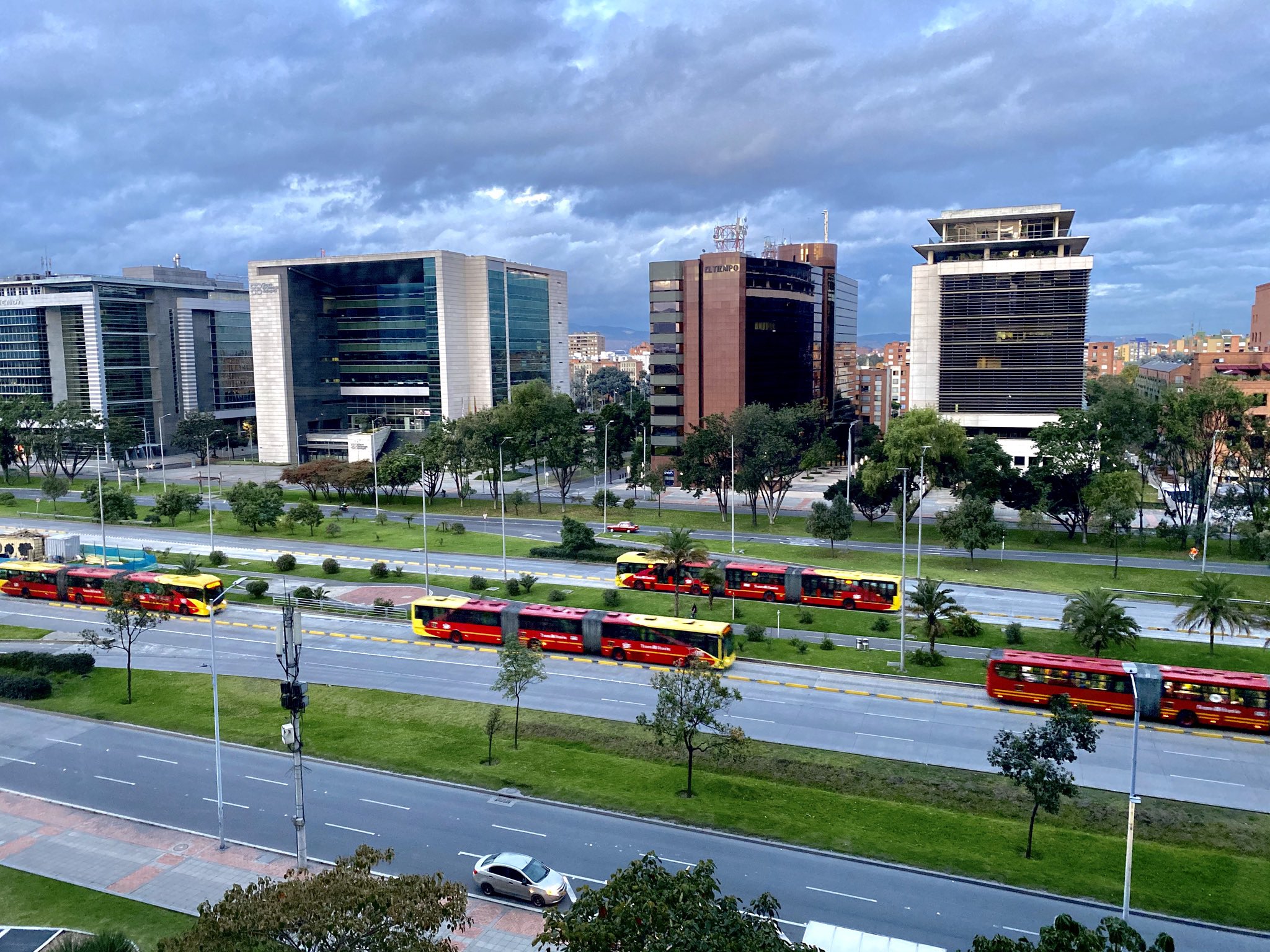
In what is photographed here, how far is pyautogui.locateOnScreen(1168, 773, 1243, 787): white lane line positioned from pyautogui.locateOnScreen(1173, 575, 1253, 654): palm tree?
556 inches

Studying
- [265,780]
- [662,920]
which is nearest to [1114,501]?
[265,780]

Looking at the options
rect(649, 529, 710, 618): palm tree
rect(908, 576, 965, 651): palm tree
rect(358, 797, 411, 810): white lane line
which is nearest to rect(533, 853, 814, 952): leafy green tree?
rect(358, 797, 411, 810): white lane line

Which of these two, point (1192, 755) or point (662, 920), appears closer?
point (662, 920)

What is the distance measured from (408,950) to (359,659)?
3495 cm

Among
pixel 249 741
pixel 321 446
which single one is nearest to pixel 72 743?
pixel 249 741

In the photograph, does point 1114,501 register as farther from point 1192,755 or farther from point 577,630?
point 577,630

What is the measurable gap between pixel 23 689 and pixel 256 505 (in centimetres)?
3995

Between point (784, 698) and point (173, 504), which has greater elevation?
point (173, 504)

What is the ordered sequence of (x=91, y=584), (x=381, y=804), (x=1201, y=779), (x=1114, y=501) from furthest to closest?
1. (x=1114, y=501)
2. (x=91, y=584)
3. (x=1201, y=779)
4. (x=381, y=804)

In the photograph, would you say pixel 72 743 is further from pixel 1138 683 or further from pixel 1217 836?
pixel 1138 683

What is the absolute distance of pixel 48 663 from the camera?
46.2m

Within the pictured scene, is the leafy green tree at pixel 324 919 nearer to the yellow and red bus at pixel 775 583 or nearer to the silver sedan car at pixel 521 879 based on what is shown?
the silver sedan car at pixel 521 879

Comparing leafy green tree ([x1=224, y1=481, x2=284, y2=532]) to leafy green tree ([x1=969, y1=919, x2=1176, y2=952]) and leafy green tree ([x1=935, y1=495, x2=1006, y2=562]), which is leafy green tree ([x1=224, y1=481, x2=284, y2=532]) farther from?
leafy green tree ([x1=969, y1=919, x2=1176, y2=952])

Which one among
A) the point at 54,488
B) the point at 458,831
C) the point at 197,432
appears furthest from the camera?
the point at 197,432
